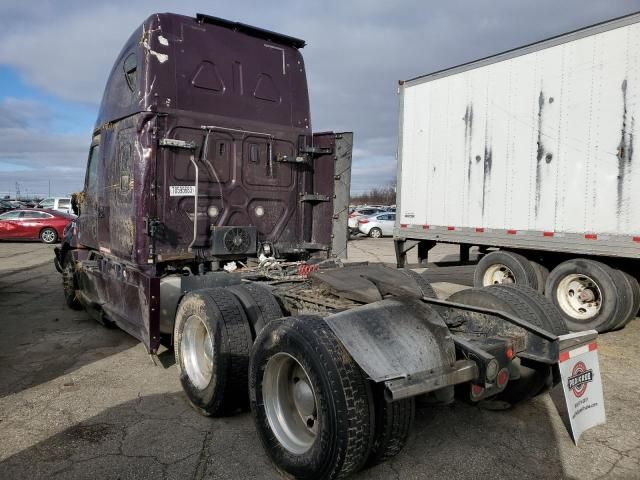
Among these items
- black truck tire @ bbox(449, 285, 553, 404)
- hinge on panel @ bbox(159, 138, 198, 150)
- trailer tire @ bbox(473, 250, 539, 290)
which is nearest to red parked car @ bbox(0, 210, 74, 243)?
hinge on panel @ bbox(159, 138, 198, 150)

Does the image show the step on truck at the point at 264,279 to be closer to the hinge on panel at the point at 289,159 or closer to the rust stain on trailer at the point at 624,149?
the hinge on panel at the point at 289,159

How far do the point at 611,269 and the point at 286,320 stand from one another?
17.4 feet

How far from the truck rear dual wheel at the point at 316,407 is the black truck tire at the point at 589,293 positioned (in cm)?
471

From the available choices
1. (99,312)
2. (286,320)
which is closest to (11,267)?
(99,312)

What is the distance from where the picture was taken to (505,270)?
7906mm

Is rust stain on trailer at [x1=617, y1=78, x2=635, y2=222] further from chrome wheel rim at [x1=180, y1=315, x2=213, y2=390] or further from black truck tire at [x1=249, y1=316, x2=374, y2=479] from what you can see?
chrome wheel rim at [x1=180, y1=315, x2=213, y2=390]

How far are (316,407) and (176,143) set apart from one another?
308 centimetres

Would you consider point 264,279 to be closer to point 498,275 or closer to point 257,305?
point 257,305

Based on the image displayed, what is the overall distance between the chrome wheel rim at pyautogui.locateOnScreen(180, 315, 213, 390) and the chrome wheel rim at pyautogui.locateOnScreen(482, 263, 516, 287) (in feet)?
17.7

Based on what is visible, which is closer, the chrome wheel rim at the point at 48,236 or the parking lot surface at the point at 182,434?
the parking lot surface at the point at 182,434

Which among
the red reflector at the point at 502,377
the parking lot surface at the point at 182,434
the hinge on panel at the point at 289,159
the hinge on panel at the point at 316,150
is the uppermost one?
A: the hinge on panel at the point at 316,150

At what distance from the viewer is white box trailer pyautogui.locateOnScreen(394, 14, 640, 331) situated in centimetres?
608

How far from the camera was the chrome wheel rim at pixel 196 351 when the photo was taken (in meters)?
3.93

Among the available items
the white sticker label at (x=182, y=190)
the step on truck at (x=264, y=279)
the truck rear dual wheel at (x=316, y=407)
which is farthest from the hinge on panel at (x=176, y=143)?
the truck rear dual wheel at (x=316, y=407)
